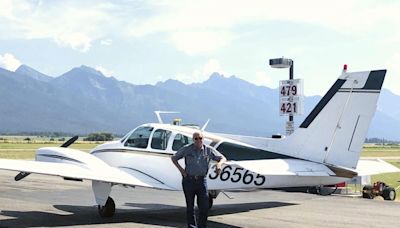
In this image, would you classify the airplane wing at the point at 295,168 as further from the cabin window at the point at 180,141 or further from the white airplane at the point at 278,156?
the cabin window at the point at 180,141

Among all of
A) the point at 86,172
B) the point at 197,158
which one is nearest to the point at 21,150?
the point at 86,172

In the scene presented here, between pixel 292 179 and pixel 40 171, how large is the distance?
18.2 ft

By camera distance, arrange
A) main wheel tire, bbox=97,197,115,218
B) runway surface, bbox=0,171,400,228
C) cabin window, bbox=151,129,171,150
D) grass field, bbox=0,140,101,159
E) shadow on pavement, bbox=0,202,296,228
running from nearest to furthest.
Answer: shadow on pavement, bbox=0,202,296,228, runway surface, bbox=0,171,400,228, main wheel tire, bbox=97,197,115,218, cabin window, bbox=151,129,171,150, grass field, bbox=0,140,101,159

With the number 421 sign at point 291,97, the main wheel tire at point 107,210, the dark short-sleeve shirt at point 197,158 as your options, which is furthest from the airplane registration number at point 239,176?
the number 421 sign at point 291,97

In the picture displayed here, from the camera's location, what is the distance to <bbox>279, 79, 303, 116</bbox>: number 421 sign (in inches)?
882

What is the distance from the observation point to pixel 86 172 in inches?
513

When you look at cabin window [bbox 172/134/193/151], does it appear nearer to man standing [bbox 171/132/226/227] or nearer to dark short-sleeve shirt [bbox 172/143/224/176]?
dark short-sleeve shirt [bbox 172/143/224/176]

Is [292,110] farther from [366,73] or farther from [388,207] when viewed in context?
[366,73]

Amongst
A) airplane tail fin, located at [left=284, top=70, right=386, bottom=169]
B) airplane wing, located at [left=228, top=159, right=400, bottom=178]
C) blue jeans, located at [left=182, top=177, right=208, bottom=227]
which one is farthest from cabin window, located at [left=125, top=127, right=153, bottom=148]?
blue jeans, located at [left=182, top=177, right=208, bottom=227]

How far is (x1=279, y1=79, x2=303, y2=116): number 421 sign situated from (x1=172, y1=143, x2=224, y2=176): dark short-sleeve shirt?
12112mm

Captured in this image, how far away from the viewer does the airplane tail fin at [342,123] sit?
12695mm

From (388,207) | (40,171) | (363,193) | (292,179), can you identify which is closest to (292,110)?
(363,193)

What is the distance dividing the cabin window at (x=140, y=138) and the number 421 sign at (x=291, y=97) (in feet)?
30.3

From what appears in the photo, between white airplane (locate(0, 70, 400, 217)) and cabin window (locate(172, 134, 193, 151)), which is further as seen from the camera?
cabin window (locate(172, 134, 193, 151))
